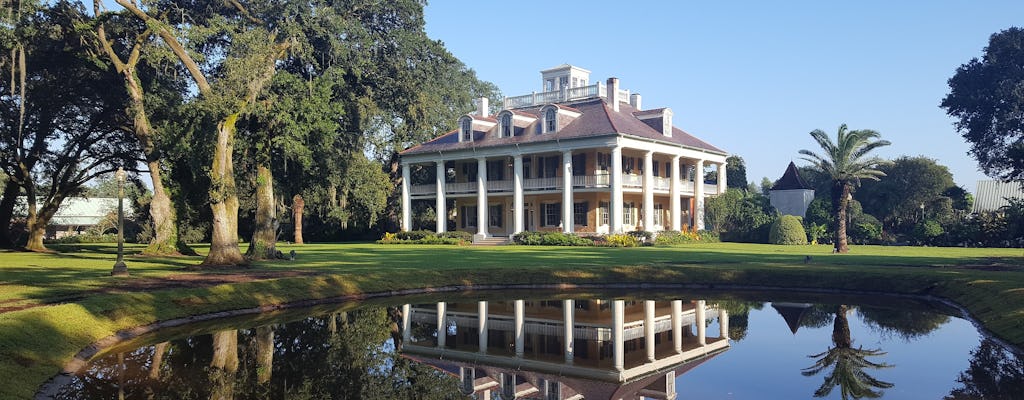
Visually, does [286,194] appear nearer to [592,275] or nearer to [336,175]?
[336,175]

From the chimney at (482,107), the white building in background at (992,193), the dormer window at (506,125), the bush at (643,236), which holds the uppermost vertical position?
the chimney at (482,107)

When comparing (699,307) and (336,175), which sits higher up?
(336,175)

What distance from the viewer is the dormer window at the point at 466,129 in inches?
2035

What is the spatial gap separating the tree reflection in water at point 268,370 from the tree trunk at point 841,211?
2863 cm

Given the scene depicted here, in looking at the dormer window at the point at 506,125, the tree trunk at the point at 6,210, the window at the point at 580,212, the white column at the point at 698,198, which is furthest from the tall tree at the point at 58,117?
the white column at the point at 698,198

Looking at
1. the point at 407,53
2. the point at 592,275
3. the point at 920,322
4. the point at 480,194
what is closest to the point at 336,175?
the point at 407,53

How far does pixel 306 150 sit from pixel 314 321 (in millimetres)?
12637

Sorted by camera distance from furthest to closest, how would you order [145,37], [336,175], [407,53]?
[407,53]
[336,175]
[145,37]

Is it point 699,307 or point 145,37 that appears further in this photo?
point 145,37

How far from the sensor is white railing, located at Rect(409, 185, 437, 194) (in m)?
54.6

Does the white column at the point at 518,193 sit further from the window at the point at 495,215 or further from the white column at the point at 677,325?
the white column at the point at 677,325

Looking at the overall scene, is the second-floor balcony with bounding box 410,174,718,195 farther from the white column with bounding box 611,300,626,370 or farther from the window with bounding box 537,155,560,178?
the white column with bounding box 611,300,626,370

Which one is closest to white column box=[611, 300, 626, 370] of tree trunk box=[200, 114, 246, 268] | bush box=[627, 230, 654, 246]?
tree trunk box=[200, 114, 246, 268]

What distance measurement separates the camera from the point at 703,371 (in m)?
11.6
